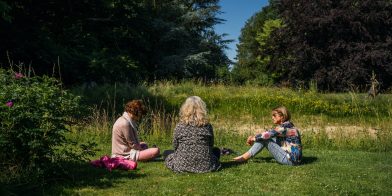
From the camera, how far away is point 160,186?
657 centimetres

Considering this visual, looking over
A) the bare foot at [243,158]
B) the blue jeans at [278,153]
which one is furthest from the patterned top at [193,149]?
the blue jeans at [278,153]

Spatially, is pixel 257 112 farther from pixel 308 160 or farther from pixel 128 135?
pixel 128 135

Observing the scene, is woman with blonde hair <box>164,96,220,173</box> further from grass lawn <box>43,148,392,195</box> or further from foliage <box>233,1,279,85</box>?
foliage <box>233,1,279,85</box>

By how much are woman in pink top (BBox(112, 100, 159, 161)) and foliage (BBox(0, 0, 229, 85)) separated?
5.56 feet

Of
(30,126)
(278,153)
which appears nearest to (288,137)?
(278,153)

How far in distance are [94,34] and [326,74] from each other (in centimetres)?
1352

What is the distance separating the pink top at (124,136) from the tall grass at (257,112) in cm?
331

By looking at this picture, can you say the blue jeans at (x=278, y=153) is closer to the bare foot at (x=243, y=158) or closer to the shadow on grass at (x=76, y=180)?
the bare foot at (x=243, y=158)

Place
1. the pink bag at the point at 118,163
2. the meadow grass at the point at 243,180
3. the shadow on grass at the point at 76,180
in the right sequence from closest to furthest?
the shadow on grass at the point at 76,180 < the meadow grass at the point at 243,180 < the pink bag at the point at 118,163

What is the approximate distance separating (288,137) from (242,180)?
5.11ft

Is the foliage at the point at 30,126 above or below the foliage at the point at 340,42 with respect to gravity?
below

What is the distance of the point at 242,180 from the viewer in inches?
273

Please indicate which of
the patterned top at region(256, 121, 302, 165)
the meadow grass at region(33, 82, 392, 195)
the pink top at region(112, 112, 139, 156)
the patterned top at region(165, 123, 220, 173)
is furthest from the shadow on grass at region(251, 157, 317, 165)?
the pink top at region(112, 112, 139, 156)

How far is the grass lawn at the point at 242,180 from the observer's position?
6.32 meters
